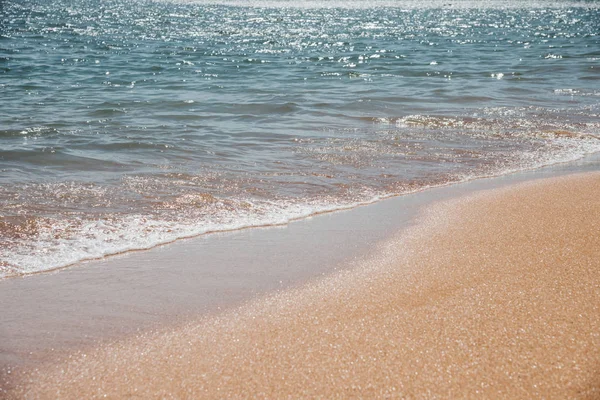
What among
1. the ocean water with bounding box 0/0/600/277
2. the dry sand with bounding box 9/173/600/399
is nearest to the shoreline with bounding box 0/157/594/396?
the dry sand with bounding box 9/173/600/399

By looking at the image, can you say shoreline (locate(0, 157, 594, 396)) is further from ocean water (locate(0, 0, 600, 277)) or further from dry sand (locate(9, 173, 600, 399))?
ocean water (locate(0, 0, 600, 277))

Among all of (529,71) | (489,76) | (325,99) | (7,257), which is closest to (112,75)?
(325,99)

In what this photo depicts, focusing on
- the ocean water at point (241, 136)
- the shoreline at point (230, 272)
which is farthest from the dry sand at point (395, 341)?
the ocean water at point (241, 136)

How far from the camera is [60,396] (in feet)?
7.64

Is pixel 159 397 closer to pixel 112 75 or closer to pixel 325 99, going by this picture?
pixel 325 99

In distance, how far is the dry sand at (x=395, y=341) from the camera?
2.35m

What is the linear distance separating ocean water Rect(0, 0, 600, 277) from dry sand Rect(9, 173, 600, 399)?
4.17ft

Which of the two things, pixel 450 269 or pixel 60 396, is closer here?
pixel 60 396

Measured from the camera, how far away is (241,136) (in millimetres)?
7543

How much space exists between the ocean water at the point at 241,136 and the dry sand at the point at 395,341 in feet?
4.17

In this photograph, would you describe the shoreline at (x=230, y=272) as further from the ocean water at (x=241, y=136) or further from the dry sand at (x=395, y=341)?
the ocean water at (x=241, y=136)

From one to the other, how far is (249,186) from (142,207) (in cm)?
102

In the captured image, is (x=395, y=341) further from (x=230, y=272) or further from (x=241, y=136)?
(x=241, y=136)

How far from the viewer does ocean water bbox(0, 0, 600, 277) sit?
4.56 meters
